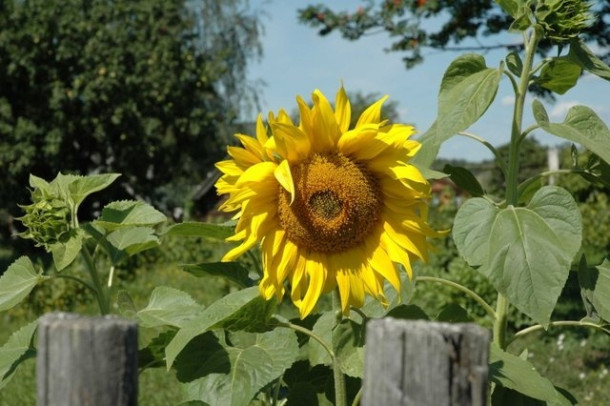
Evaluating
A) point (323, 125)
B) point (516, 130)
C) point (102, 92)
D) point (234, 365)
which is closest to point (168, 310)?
point (234, 365)

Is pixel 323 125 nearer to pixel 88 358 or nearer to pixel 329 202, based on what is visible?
pixel 329 202

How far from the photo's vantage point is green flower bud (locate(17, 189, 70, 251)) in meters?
1.72

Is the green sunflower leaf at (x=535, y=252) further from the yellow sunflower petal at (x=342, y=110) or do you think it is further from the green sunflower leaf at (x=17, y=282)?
the green sunflower leaf at (x=17, y=282)

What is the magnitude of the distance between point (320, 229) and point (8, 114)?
18.0 metres

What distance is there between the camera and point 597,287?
177 centimetres

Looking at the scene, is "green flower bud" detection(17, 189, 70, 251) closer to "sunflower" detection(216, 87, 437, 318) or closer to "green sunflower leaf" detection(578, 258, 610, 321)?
"sunflower" detection(216, 87, 437, 318)

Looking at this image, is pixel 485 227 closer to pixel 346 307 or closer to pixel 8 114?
pixel 346 307

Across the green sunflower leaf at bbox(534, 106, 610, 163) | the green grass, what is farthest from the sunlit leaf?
the green grass

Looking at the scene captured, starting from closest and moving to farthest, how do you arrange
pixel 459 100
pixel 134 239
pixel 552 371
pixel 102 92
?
pixel 459 100, pixel 134 239, pixel 552 371, pixel 102 92

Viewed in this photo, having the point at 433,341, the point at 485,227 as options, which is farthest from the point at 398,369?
the point at 485,227

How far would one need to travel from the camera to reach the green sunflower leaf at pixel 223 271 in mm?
1882

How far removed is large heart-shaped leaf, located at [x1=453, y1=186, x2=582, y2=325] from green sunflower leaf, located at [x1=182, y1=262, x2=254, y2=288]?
53 centimetres

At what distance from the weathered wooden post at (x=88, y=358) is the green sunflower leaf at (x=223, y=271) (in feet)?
2.54

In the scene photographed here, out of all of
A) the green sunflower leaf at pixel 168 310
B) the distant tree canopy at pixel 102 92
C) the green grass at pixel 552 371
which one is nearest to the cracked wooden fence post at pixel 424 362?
the green sunflower leaf at pixel 168 310
